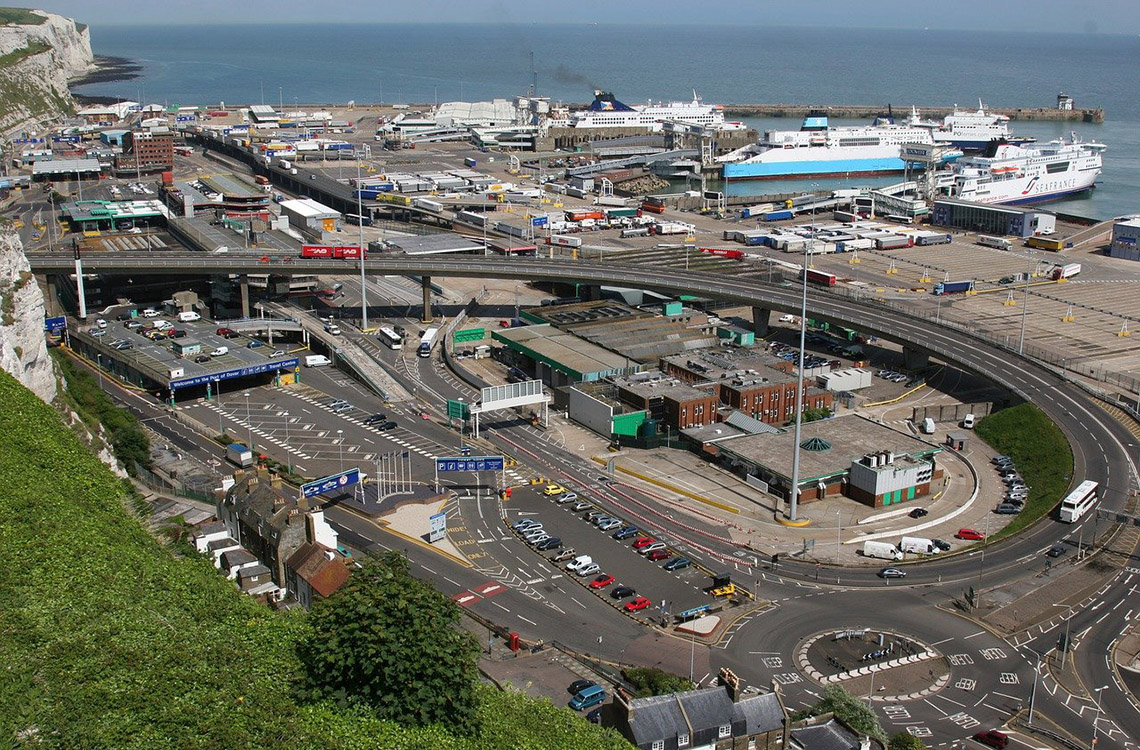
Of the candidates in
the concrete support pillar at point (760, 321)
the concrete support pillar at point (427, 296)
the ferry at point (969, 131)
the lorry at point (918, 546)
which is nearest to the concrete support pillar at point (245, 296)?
the concrete support pillar at point (427, 296)

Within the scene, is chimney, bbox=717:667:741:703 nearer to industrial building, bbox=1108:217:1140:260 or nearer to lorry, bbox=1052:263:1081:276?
lorry, bbox=1052:263:1081:276

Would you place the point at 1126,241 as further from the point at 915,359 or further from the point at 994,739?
the point at 994,739

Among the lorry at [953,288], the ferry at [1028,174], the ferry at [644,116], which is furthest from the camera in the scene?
the ferry at [644,116]

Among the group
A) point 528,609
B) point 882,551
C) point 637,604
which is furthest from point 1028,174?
point 528,609

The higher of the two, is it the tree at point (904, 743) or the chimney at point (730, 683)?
the chimney at point (730, 683)

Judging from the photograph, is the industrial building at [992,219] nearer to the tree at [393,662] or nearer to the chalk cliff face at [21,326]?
the chalk cliff face at [21,326]
